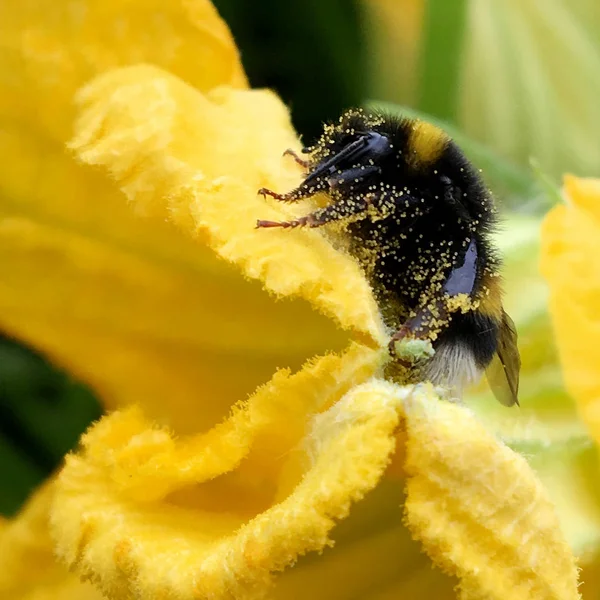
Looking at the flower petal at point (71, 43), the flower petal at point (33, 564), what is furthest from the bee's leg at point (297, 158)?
the flower petal at point (33, 564)

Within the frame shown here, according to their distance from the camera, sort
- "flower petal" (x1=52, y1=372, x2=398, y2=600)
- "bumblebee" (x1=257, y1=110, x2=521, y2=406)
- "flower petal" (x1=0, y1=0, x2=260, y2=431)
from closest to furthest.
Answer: "flower petal" (x1=52, y1=372, x2=398, y2=600)
"bumblebee" (x1=257, y1=110, x2=521, y2=406)
"flower petal" (x1=0, y1=0, x2=260, y2=431)

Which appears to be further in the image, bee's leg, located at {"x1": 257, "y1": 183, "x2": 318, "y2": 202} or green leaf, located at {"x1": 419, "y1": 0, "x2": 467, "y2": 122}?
green leaf, located at {"x1": 419, "y1": 0, "x2": 467, "y2": 122}

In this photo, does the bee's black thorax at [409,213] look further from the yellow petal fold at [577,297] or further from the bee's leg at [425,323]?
the yellow petal fold at [577,297]

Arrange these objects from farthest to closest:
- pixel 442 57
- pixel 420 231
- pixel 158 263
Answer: pixel 442 57
pixel 158 263
pixel 420 231

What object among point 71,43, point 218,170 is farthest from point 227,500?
point 71,43

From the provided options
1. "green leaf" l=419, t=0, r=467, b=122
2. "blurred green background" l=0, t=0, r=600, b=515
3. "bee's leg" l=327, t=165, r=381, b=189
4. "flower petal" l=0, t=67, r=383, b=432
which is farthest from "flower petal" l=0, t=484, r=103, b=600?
"green leaf" l=419, t=0, r=467, b=122

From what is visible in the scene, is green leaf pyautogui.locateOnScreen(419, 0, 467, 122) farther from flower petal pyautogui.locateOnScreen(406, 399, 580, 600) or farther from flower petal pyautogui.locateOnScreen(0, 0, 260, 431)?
flower petal pyautogui.locateOnScreen(406, 399, 580, 600)

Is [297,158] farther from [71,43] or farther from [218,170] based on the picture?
[71,43]

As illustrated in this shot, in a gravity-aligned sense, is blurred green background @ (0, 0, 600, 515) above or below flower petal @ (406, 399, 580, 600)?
Result: below
